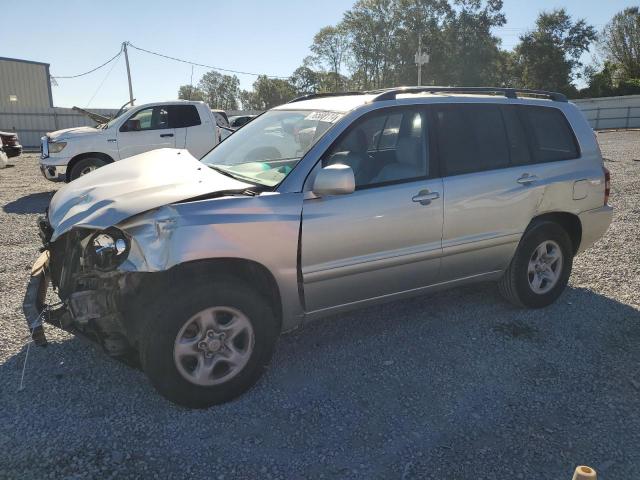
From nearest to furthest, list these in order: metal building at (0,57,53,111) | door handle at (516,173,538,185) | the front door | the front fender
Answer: the front fender < the front door < door handle at (516,173,538,185) < metal building at (0,57,53,111)

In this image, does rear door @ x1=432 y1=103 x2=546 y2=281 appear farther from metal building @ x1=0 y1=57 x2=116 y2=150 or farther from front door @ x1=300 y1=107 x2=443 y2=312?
metal building @ x1=0 y1=57 x2=116 y2=150

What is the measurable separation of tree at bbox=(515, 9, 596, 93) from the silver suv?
53249 mm

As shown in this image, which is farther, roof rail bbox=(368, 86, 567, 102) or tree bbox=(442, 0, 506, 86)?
tree bbox=(442, 0, 506, 86)

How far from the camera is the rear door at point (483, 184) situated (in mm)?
3818

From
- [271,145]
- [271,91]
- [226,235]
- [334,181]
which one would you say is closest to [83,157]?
[271,145]

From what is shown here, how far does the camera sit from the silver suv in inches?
113

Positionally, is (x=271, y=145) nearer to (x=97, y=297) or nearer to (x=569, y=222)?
(x=97, y=297)

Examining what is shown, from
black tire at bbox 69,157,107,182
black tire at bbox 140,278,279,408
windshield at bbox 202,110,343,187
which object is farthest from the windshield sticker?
black tire at bbox 69,157,107,182

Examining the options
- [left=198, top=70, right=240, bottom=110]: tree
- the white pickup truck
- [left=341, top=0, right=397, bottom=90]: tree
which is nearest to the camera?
the white pickup truck

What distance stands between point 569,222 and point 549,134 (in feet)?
2.65

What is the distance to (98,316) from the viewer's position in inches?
117

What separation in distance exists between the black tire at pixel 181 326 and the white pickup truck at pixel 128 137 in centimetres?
805

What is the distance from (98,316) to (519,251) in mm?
3275

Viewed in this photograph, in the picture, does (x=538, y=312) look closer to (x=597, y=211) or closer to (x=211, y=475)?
(x=597, y=211)
